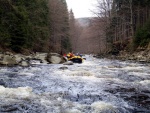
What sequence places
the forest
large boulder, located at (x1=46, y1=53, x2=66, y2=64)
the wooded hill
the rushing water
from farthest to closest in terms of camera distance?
the forest → the wooded hill → large boulder, located at (x1=46, y1=53, x2=66, y2=64) → the rushing water

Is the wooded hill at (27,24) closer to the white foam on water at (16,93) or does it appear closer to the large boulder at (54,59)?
the large boulder at (54,59)

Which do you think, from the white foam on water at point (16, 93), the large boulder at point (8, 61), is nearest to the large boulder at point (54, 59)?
the large boulder at point (8, 61)

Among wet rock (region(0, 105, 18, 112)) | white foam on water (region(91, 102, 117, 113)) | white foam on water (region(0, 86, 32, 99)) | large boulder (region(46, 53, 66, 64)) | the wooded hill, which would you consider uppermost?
the wooded hill

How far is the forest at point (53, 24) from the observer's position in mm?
21344

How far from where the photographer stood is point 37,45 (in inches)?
1214

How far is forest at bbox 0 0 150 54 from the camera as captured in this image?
21344 mm

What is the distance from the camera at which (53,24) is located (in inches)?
1437

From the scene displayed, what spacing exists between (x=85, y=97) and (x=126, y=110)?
58.4 inches

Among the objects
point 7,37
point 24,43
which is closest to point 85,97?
point 7,37

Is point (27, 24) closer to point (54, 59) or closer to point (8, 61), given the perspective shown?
point (54, 59)

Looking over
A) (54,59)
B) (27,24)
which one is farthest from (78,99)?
(27,24)

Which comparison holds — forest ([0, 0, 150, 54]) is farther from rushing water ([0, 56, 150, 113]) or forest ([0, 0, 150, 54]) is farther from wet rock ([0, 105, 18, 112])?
wet rock ([0, 105, 18, 112])

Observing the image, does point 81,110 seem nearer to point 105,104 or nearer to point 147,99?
point 105,104

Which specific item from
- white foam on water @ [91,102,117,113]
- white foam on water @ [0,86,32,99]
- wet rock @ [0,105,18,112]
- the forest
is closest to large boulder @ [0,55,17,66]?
the forest
